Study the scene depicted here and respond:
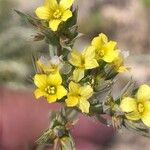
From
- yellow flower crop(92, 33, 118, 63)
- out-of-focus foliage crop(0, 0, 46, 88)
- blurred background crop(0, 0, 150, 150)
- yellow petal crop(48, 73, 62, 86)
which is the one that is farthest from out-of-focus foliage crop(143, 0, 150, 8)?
yellow petal crop(48, 73, 62, 86)

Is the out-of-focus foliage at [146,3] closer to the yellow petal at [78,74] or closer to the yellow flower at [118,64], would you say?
the yellow flower at [118,64]

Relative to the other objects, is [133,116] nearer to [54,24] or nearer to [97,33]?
[54,24]

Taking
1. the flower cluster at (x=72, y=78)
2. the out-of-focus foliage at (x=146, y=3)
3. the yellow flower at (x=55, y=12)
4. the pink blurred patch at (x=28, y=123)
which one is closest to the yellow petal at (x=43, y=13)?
the yellow flower at (x=55, y=12)

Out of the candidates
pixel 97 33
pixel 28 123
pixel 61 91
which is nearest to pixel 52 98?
pixel 61 91

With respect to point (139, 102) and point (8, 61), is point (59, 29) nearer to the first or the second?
point (139, 102)

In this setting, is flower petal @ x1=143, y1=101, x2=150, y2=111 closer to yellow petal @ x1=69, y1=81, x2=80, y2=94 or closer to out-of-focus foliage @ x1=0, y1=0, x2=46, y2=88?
yellow petal @ x1=69, y1=81, x2=80, y2=94

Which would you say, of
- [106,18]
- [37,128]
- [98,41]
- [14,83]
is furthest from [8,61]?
[98,41]
